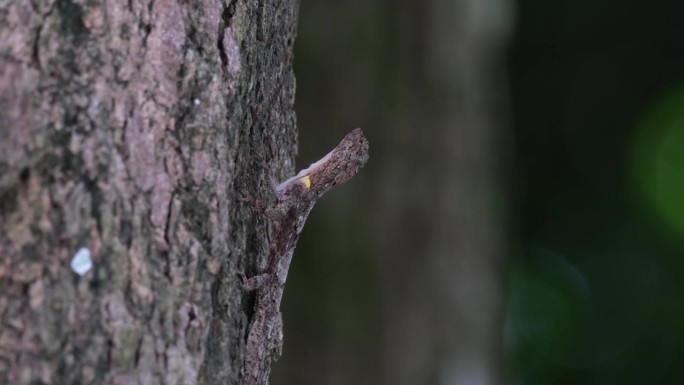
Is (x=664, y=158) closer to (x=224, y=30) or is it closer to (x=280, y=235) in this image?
(x=280, y=235)

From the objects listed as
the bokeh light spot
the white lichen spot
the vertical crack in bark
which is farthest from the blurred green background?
the white lichen spot

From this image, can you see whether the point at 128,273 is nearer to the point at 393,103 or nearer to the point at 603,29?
the point at 393,103

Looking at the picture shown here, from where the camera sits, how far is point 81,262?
2016mm

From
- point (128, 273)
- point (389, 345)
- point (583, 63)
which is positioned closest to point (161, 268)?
point (128, 273)

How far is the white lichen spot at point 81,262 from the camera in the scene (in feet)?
6.58

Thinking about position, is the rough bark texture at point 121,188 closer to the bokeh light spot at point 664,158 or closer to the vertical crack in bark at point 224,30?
the vertical crack in bark at point 224,30

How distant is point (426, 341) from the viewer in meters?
6.01

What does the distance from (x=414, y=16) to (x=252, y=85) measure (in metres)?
4.07

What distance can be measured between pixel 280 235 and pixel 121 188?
1.17 meters

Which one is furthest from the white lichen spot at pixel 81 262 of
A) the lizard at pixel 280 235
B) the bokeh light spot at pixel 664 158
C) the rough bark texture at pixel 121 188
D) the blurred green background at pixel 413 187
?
the bokeh light spot at pixel 664 158

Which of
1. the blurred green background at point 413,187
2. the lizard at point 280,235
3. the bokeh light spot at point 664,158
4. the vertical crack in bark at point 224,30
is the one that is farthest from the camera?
the bokeh light spot at point 664,158

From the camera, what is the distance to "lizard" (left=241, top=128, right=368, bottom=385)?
2.56 metres

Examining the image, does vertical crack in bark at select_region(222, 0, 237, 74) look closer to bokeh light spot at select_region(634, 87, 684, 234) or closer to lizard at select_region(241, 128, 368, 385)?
lizard at select_region(241, 128, 368, 385)

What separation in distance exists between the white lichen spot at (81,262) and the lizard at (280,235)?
1.82 feet
